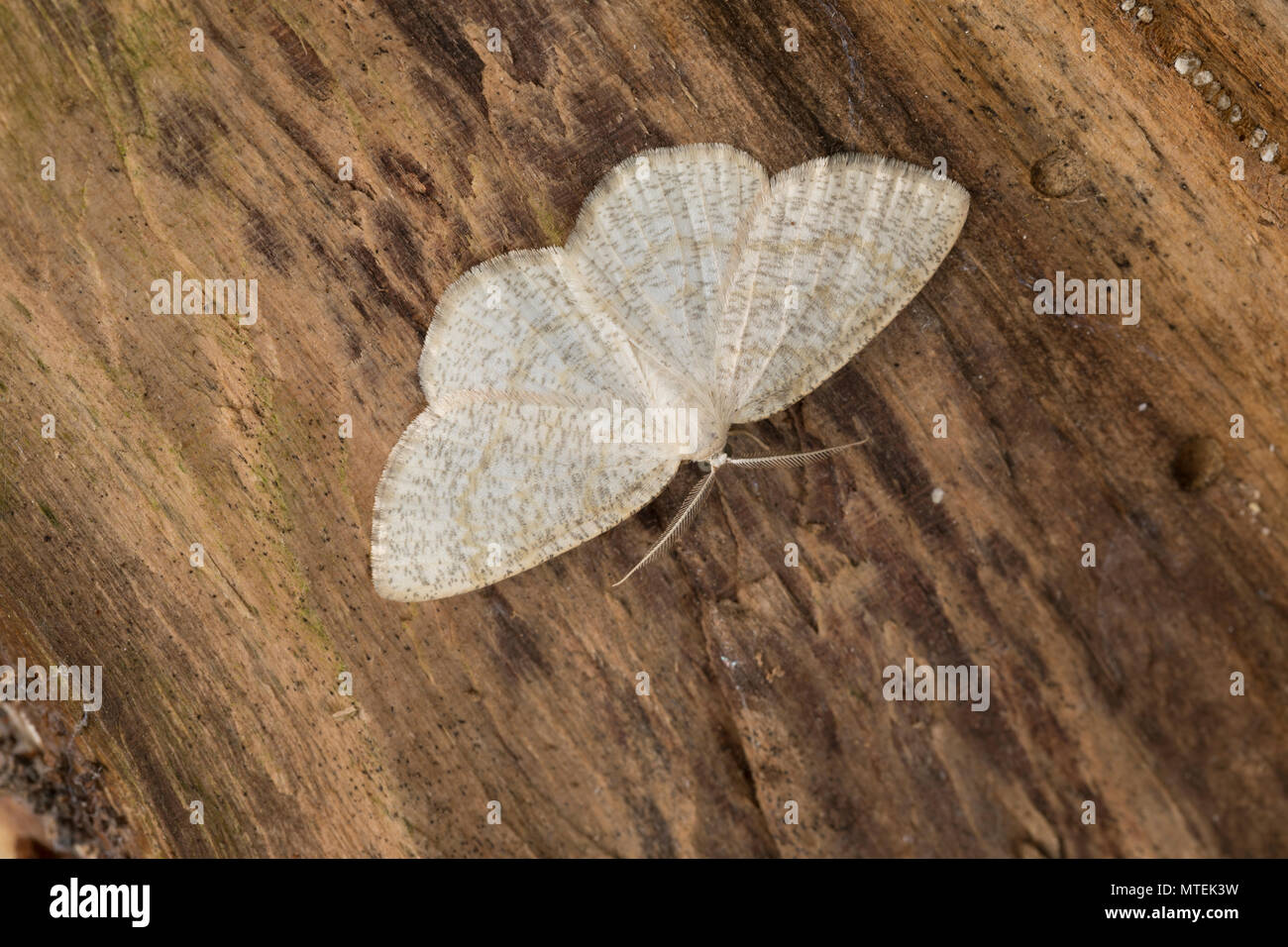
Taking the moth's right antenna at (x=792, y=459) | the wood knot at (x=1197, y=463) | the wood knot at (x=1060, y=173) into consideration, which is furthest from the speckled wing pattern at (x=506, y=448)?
the wood knot at (x=1197, y=463)

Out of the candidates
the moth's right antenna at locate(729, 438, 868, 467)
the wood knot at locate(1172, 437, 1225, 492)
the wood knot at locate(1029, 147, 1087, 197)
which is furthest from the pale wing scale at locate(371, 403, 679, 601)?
the wood knot at locate(1172, 437, 1225, 492)

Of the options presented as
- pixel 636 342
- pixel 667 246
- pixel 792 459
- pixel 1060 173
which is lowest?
pixel 792 459

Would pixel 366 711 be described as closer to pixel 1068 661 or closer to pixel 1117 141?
pixel 1068 661

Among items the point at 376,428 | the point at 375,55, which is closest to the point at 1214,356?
the point at 376,428

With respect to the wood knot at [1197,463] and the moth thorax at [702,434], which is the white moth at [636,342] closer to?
the moth thorax at [702,434]

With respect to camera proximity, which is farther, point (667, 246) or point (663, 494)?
point (663, 494)

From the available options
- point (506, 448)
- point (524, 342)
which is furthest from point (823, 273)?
point (506, 448)

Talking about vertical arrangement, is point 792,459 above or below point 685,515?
above

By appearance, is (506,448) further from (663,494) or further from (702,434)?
(702,434)
